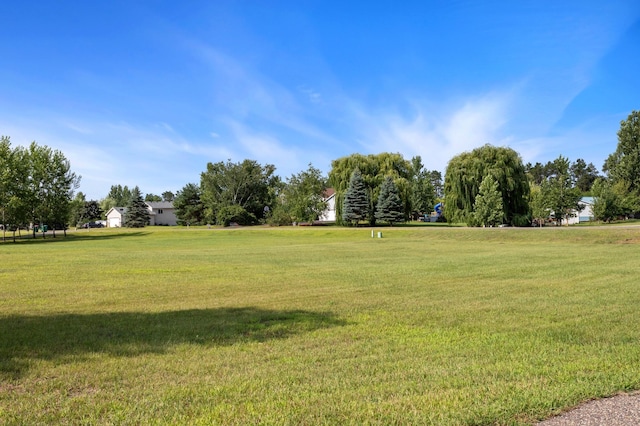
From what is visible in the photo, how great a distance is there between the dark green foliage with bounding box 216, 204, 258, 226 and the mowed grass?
222 feet

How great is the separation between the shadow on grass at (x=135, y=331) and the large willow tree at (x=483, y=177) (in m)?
44.4

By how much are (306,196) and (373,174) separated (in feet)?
46.3

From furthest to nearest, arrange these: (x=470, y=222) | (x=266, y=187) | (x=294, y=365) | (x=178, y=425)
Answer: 1. (x=266, y=187)
2. (x=470, y=222)
3. (x=294, y=365)
4. (x=178, y=425)

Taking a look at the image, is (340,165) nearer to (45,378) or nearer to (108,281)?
(108,281)

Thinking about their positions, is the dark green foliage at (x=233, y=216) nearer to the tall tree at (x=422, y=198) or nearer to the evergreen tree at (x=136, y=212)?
the evergreen tree at (x=136, y=212)

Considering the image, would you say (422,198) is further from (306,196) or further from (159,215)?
(159,215)

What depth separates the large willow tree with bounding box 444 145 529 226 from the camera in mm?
49031

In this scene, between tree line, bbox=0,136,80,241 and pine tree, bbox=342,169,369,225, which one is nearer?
tree line, bbox=0,136,80,241

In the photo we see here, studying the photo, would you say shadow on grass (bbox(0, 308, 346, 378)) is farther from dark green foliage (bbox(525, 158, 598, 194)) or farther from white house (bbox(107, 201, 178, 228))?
dark green foliage (bbox(525, 158, 598, 194))

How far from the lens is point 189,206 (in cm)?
9144

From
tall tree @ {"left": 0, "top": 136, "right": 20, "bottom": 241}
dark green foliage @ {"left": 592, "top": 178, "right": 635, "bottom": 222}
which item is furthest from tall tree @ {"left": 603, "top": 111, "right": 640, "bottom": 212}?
tall tree @ {"left": 0, "top": 136, "right": 20, "bottom": 241}

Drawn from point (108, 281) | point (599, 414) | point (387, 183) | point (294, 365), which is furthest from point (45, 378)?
point (387, 183)

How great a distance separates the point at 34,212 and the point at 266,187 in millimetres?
41743

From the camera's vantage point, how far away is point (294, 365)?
5.25m
